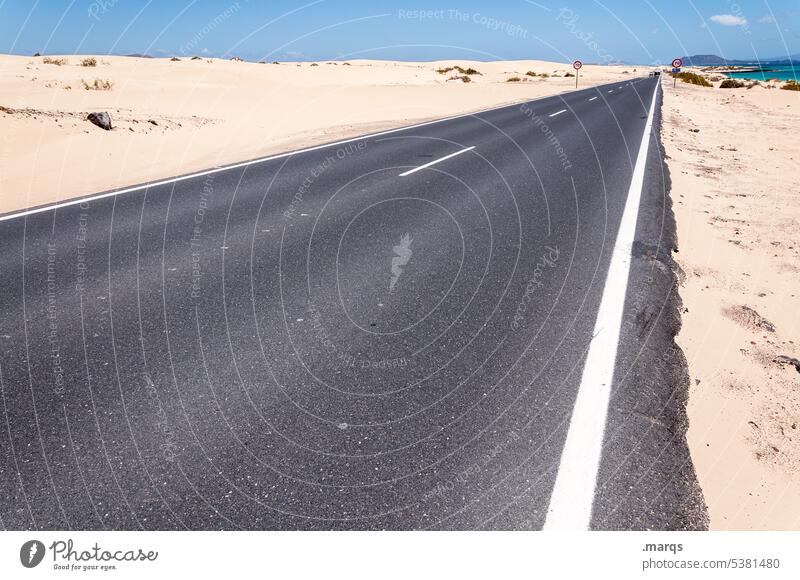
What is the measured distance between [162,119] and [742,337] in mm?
17408

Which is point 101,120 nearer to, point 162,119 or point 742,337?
point 162,119

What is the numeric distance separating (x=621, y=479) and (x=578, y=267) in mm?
3024

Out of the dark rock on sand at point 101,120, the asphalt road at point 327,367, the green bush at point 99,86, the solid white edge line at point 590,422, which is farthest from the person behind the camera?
the green bush at point 99,86

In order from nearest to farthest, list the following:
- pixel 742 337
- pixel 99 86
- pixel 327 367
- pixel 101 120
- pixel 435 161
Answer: pixel 327 367
pixel 742 337
pixel 435 161
pixel 101 120
pixel 99 86

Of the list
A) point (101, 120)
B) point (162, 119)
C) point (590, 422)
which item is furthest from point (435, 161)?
point (162, 119)

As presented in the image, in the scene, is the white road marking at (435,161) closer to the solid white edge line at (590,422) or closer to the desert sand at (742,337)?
the desert sand at (742,337)

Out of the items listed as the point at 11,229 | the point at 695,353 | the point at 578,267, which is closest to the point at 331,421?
the point at 695,353

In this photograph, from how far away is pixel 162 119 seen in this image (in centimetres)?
1759

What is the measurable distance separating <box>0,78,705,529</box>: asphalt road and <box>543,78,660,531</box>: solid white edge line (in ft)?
0.15

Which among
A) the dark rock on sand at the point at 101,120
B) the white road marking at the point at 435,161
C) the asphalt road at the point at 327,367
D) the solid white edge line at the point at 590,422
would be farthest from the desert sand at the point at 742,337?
the dark rock on sand at the point at 101,120

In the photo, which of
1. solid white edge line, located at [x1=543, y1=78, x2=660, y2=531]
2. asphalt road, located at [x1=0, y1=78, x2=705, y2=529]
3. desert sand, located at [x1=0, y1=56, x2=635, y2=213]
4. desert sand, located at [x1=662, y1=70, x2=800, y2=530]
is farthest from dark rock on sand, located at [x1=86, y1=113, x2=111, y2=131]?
solid white edge line, located at [x1=543, y1=78, x2=660, y2=531]

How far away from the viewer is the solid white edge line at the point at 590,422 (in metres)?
2.52

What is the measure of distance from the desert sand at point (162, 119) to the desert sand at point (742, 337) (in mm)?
8753

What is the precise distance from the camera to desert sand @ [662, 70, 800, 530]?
2738 mm
